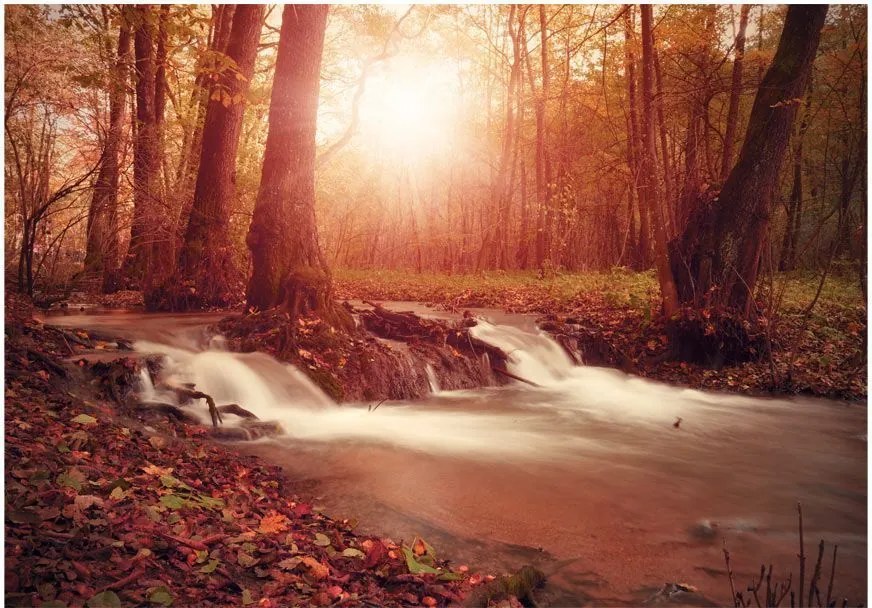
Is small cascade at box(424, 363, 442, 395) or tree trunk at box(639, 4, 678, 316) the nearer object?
small cascade at box(424, 363, 442, 395)

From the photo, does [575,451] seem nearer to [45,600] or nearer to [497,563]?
[497,563]

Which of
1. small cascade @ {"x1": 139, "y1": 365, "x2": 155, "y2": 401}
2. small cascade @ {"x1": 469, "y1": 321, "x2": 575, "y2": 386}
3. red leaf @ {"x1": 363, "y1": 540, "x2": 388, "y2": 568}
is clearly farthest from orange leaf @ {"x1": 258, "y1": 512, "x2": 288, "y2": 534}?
small cascade @ {"x1": 469, "y1": 321, "x2": 575, "y2": 386}

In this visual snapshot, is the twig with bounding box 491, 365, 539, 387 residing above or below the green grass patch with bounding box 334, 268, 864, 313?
below

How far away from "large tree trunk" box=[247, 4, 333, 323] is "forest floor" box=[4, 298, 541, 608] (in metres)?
4.10

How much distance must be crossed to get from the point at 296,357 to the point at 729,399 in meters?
6.95

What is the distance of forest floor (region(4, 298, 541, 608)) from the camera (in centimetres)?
263

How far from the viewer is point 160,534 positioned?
309 centimetres

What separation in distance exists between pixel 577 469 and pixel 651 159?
6.51 meters

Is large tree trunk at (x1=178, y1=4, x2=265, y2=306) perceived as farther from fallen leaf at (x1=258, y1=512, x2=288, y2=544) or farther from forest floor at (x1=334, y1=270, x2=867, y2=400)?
fallen leaf at (x1=258, y1=512, x2=288, y2=544)

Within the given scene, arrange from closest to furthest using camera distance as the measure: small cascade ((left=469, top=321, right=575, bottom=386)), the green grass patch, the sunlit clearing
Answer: small cascade ((left=469, top=321, right=575, bottom=386))
the green grass patch
the sunlit clearing

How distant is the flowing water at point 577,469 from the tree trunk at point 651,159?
1741 mm

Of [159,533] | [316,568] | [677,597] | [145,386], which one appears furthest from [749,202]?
[159,533]

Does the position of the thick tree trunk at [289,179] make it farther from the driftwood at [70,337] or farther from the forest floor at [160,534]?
the forest floor at [160,534]

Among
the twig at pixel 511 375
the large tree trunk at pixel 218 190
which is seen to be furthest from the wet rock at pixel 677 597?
the large tree trunk at pixel 218 190
